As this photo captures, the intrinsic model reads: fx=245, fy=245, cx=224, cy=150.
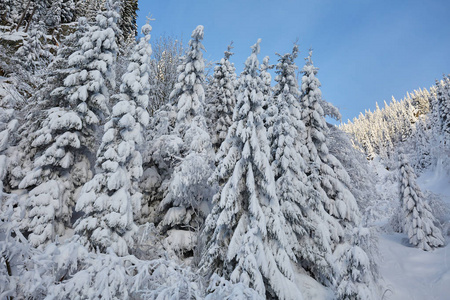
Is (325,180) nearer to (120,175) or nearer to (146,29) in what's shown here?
(120,175)

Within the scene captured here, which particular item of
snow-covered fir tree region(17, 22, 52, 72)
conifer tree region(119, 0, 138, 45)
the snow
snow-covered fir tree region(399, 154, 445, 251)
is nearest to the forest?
the snow

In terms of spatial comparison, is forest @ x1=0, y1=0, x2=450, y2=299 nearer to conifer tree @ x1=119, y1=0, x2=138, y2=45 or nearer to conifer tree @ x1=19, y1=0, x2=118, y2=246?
conifer tree @ x1=19, y1=0, x2=118, y2=246

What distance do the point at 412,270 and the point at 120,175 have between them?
2537 cm

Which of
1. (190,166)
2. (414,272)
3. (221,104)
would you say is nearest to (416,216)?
(414,272)

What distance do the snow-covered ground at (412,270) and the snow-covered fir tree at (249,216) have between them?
939 cm

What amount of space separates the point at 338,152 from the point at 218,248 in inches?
599

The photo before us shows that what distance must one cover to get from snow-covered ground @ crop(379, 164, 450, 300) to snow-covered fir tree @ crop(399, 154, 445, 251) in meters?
0.81

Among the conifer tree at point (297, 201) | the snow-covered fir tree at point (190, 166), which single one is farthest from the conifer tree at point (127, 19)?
the conifer tree at point (297, 201)

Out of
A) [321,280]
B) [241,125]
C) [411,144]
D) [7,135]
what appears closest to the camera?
[241,125]

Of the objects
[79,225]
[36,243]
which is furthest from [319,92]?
[36,243]

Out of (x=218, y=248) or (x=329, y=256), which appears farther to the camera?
(x=329, y=256)

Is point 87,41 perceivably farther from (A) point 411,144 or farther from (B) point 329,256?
(A) point 411,144

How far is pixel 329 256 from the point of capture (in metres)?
14.2

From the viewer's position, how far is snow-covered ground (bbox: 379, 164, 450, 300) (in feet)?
58.9
